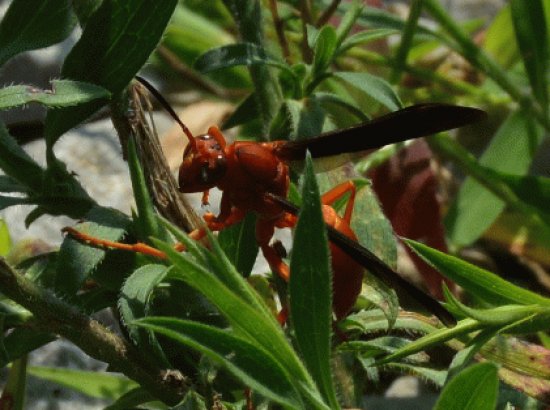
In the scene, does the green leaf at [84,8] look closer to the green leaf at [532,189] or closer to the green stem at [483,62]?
the green leaf at [532,189]

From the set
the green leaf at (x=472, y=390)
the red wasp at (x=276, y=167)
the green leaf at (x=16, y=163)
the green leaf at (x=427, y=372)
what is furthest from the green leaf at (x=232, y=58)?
the green leaf at (x=472, y=390)

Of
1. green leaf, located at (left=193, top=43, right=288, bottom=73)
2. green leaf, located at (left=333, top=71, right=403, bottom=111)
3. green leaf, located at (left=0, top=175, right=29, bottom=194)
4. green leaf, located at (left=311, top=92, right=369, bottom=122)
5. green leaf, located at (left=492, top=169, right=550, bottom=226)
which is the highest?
green leaf, located at (left=193, top=43, right=288, bottom=73)

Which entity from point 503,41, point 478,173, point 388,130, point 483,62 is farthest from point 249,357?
point 503,41

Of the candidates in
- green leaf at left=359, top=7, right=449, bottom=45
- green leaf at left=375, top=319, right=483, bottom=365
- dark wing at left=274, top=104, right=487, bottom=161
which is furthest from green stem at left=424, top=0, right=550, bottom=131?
green leaf at left=375, top=319, right=483, bottom=365

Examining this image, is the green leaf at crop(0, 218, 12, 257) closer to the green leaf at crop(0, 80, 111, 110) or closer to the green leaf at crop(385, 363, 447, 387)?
the green leaf at crop(0, 80, 111, 110)

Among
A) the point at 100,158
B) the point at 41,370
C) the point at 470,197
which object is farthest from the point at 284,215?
the point at 100,158

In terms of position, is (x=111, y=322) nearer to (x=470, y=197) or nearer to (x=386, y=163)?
(x=386, y=163)
